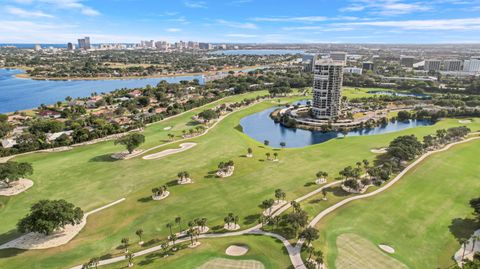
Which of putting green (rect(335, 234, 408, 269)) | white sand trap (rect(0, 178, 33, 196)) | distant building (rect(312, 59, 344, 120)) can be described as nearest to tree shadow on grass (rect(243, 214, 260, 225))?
putting green (rect(335, 234, 408, 269))

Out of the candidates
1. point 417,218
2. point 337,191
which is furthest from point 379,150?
point 417,218

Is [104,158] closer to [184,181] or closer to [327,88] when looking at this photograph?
[184,181]

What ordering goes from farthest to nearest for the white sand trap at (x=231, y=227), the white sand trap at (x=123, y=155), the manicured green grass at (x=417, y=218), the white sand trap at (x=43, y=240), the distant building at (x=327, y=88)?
the distant building at (x=327, y=88), the white sand trap at (x=123, y=155), the white sand trap at (x=231, y=227), the white sand trap at (x=43, y=240), the manicured green grass at (x=417, y=218)

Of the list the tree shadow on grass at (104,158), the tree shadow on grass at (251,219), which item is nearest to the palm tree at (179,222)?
the tree shadow on grass at (251,219)

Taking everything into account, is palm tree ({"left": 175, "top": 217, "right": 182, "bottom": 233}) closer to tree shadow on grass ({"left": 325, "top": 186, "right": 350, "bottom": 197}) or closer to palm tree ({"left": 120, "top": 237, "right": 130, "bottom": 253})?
palm tree ({"left": 120, "top": 237, "right": 130, "bottom": 253})

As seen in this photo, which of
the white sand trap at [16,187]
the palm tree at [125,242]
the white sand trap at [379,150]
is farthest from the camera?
the white sand trap at [379,150]

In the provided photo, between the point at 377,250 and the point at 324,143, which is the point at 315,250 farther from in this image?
the point at 324,143

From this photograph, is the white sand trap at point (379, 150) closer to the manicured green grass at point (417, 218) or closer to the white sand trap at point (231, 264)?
the manicured green grass at point (417, 218)
